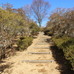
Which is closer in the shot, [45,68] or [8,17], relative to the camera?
[8,17]

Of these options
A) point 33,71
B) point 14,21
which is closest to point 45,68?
point 33,71

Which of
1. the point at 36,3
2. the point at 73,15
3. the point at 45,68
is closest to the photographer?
the point at 45,68

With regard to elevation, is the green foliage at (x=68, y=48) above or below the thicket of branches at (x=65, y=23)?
below

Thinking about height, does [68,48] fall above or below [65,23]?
below

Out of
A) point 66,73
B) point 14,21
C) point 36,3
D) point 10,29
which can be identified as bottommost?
point 66,73

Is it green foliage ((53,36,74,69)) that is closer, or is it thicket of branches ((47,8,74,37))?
green foliage ((53,36,74,69))

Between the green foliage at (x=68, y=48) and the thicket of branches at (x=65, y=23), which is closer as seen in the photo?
the green foliage at (x=68, y=48)

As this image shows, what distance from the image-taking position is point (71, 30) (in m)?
11.0

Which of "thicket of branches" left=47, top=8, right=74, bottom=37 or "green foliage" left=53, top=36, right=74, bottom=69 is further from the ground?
"thicket of branches" left=47, top=8, right=74, bottom=37

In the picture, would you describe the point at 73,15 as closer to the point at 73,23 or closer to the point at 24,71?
the point at 73,23

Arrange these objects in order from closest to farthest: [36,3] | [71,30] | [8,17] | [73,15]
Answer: [8,17], [73,15], [71,30], [36,3]

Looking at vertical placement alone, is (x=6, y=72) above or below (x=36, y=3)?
below

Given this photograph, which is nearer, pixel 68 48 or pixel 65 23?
pixel 68 48

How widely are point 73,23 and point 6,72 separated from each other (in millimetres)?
7932
